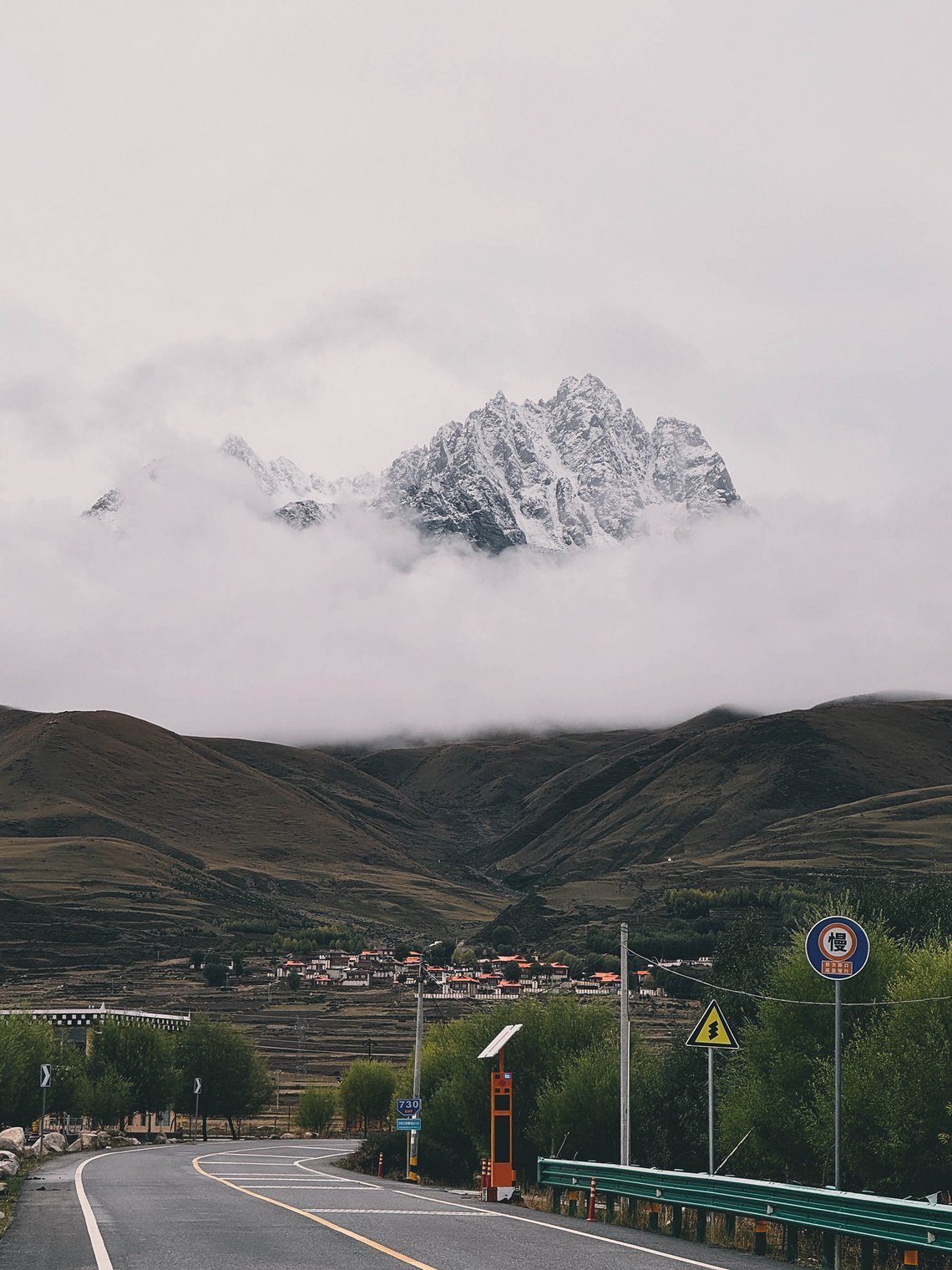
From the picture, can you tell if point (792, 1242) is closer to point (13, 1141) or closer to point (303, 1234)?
point (303, 1234)

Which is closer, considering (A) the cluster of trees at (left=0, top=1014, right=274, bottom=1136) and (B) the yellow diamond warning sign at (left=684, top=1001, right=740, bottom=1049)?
(B) the yellow diamond warning sign at (left=684, top=1001, right=740, bottom=1049)

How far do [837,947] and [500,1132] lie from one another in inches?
618

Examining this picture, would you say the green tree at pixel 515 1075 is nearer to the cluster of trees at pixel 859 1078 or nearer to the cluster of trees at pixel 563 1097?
the cluster of trees at pixel 563 1097

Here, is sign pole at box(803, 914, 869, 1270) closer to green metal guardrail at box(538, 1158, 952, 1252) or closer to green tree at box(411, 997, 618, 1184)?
green metal guardrail at box(538, 1158, 952, 1252)

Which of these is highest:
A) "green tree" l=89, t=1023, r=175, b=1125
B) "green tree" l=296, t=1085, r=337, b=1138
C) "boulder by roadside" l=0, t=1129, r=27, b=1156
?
"boulder by roadside" l=0, t=1129, r=27, b=1156

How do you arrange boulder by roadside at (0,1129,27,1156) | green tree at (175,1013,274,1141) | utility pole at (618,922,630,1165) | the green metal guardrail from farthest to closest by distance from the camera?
1. green tree at (175,1013,274,1141)
2. boulder by roadside at (0,1129,27,1156)
3. utility pole at (618,922,630,1165)
4. the green metal guardrail

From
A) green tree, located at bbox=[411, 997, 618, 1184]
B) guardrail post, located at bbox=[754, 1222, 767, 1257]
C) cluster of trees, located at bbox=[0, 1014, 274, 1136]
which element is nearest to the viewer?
guardrail post, located at bbox=[754, 1222, 767, 1257]

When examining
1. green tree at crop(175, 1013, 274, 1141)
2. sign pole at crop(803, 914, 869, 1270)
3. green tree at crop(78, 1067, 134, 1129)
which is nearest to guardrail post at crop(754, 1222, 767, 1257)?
sign pole at crop(803, 914, 869, 1270)

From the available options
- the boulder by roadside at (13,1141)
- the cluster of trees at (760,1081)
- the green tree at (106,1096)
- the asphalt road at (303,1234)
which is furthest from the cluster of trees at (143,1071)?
the asphalt road at (303,1234)

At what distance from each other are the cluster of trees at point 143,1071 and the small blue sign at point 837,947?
287 feet

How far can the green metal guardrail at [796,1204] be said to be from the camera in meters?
18.2

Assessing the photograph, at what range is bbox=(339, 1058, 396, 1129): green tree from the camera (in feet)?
433

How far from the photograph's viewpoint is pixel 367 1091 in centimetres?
13188

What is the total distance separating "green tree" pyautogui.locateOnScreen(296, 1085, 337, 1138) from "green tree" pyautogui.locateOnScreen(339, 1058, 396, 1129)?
6.83 meters
